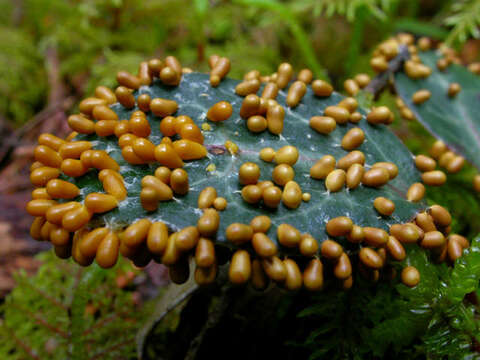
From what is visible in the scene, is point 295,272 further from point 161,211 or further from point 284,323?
point 284,323

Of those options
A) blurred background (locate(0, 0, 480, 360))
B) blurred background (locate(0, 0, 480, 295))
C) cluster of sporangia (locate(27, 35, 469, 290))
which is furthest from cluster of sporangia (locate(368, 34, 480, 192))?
blurred background (locate(0, 0, 480, 295))

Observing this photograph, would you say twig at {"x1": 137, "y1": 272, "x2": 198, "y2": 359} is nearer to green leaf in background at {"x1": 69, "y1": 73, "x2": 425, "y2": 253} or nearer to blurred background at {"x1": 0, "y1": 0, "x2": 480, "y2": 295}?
green leaf in background at {"x1": 69, "y1": 73, "x2": 425, "y2": 253}

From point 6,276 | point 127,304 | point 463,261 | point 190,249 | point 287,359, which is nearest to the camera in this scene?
point 190,249

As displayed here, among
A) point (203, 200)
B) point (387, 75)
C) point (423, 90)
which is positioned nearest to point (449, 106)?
point (423, 90)

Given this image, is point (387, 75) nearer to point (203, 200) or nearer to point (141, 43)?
point (203, 200)

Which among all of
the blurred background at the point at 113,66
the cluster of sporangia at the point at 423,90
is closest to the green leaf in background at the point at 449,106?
the cluster of sporangia at the point at 423,90

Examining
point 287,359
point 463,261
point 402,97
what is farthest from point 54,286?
point 402,97

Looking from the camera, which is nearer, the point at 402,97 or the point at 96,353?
the point at 96,353
